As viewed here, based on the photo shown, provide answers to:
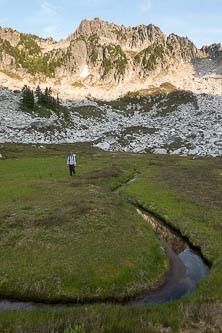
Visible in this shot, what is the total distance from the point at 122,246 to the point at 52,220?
6741 millimetres

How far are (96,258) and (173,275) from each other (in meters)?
5.04

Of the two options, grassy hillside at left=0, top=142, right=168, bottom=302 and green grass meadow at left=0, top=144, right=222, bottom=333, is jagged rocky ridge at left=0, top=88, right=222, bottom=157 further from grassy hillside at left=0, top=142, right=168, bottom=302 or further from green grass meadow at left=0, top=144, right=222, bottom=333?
grassy hillside at left=0, top=142, right=168, bottom=302

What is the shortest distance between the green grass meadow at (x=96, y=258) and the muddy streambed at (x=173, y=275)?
440mm

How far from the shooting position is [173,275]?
1423 centimetres

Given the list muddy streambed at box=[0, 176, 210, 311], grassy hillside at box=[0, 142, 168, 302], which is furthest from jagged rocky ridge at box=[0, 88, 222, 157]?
grassy hillside at box=[0, 142, 168, 302]

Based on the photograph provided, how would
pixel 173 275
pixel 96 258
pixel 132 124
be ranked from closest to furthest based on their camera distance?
pixel 96 258 < pixel 173 275 < pixel 132 124

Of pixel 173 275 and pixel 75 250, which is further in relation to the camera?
pixel 75 250

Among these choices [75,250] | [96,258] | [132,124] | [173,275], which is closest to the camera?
[96,258]

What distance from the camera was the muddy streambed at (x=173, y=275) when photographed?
11.1 metres

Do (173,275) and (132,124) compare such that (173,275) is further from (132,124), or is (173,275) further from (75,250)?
(132,124)

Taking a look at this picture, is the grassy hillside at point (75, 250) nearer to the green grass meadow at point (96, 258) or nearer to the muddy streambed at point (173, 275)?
the green grass meadow at point (96, 258)

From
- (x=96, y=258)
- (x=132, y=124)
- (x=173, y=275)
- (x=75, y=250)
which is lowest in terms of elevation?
(x=173, y=275)

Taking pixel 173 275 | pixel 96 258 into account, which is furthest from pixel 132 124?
pixel 96 258

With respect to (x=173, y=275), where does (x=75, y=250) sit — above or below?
above
